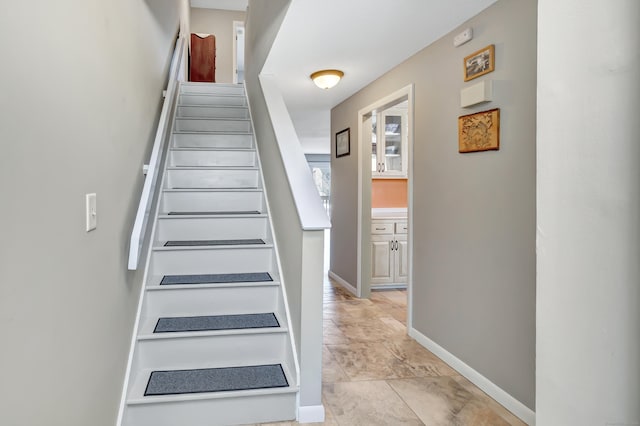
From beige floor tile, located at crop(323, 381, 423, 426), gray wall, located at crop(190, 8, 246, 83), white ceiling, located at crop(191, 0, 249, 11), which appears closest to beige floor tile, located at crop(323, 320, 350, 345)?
beige floor tile, located at crop(323, 381, 423, 426)

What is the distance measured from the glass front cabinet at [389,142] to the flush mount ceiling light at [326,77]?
1.53 m

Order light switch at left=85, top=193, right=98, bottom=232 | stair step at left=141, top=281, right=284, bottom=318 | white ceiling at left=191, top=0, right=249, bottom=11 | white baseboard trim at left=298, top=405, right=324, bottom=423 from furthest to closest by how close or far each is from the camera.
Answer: white ceiling at left=191, top=0, right=249, bottom=11 < stair step at left=141, top=281, right=284, bottom=318 < white baseboard trim at left=298, top=405, right=324, bottom=423 < light switch at left=85, top=193, right=98, bottom=232

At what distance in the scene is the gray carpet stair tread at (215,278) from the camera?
2604mm

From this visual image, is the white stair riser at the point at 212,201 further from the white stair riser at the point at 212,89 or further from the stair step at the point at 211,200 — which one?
the white stair riser at the point at 212,89

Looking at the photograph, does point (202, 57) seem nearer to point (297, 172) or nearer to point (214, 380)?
point (297, 172)

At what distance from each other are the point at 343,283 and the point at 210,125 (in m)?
2.44

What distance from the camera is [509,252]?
230 cm

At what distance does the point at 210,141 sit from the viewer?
13.5 feet

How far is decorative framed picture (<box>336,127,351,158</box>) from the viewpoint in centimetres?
502

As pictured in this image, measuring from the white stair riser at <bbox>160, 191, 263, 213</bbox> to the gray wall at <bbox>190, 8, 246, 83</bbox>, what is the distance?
4.84 metres

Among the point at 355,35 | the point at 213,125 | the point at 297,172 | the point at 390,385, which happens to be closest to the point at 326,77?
the point at 355,35

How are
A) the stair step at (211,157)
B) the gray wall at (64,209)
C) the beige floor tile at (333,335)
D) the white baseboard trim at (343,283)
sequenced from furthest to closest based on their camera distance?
the white baseboard trim at (343,283) < the stair step at (211,157) < the beige floor tile at (333,335) < the gray wall at (64,209)

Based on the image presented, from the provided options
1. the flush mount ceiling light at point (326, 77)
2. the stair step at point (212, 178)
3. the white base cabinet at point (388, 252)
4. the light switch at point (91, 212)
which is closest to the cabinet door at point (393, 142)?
the white base cabinet at point (388, 252)

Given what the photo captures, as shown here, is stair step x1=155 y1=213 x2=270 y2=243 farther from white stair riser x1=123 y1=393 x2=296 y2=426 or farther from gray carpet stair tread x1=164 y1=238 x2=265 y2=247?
white stair riser x1=123 y1=393 x2=296 y2=426
